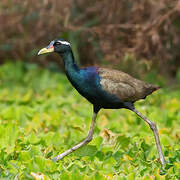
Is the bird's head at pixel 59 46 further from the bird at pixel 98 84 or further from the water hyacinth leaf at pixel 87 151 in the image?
the water hyacinth leaf at pixel 87 151

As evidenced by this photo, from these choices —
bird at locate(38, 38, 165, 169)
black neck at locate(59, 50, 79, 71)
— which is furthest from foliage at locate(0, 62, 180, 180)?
black neck at locate(59, 50, 79, 71)

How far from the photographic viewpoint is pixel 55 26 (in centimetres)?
1064

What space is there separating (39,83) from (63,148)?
4676 mm

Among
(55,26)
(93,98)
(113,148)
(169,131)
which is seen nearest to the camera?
(93,98)

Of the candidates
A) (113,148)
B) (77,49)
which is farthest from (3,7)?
(113,148)

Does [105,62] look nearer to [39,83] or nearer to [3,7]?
[39,83]

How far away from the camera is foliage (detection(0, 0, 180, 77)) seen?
32.0ft

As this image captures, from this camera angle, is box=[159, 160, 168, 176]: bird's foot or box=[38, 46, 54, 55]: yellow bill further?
box=[38, 46, 54, 55]: yellow bill

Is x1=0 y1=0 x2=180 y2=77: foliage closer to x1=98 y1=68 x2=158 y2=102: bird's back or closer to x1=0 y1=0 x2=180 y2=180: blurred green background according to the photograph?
x1=0 y1=0 x2=180 y2=180: blurred green background

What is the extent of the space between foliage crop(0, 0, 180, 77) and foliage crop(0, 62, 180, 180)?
934 mm

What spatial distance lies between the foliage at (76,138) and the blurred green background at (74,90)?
11 millimetres

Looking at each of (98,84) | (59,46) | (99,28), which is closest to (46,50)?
(59,46)

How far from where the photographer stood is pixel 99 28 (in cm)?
1030

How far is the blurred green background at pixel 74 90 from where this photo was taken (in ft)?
17.2
